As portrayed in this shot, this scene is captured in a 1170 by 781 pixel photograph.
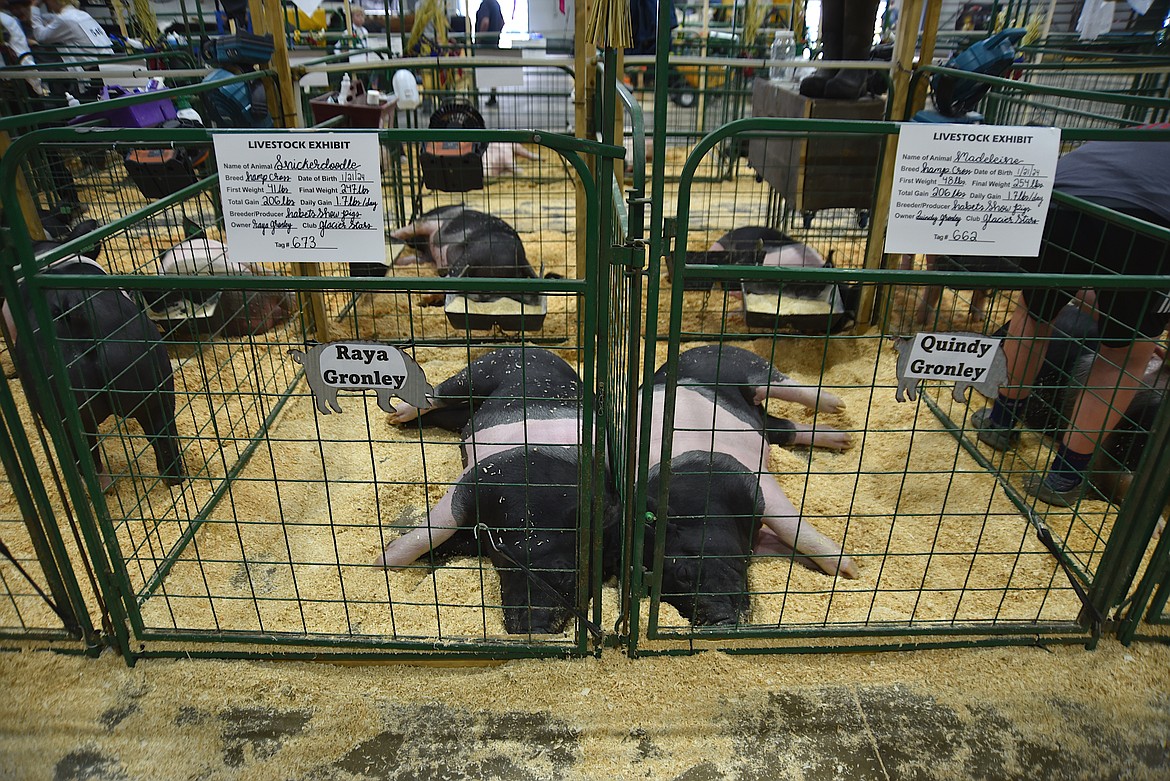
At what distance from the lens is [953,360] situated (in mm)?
2105

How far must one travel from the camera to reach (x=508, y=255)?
5.20 metres

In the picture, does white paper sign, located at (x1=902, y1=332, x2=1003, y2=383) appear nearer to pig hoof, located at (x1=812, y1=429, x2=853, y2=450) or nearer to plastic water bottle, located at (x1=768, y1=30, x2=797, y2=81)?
pig hoof, located at (x1=812, y1=429, x2=853, y2=450)

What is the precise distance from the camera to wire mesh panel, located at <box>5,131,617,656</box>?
80.6 inches

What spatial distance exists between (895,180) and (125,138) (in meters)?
1.92

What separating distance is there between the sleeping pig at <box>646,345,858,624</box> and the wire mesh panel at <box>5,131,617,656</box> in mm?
379

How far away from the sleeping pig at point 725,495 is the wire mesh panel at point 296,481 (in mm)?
379

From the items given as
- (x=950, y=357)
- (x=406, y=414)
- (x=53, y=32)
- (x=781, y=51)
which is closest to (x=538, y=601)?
(x=950, y=357)

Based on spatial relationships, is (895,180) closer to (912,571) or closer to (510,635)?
(912,571)

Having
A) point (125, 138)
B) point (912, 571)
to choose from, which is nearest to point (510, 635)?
point (912, 571)

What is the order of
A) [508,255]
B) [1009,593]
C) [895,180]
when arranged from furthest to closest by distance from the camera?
[508,255] < [1009,593] < [895,180]

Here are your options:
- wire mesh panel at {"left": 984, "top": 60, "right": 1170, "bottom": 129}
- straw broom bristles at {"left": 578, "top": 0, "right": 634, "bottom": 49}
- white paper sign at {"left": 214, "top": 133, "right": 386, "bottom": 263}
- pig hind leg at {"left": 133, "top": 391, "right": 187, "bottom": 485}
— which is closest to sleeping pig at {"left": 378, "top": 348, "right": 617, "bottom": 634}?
white paper sign at {"left": 214, "top": 133, "right": 386, "bottom": 263}

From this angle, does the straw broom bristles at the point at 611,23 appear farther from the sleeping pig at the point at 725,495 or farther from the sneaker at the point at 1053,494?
the sneaker at the point at 1053,494

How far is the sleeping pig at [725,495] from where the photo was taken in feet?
8.21

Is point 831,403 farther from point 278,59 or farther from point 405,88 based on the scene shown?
point 405,88
